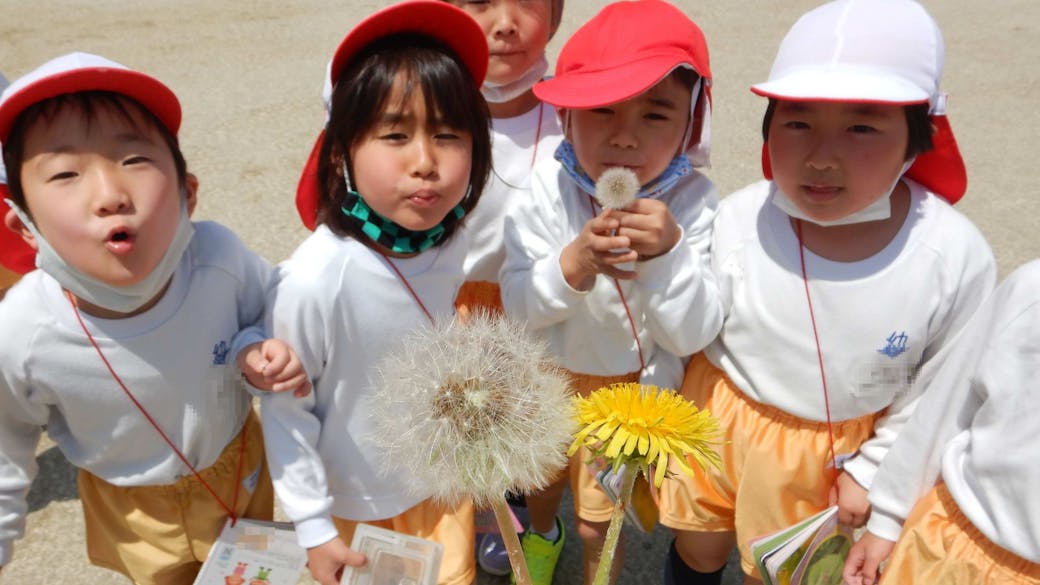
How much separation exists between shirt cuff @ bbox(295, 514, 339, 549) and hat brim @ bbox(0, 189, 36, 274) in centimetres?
74

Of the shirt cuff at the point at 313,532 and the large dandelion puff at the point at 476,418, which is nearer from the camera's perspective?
the large dandelion puff at the point at 476,418

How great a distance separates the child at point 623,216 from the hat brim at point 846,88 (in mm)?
234

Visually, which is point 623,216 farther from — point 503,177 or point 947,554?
point 947,554

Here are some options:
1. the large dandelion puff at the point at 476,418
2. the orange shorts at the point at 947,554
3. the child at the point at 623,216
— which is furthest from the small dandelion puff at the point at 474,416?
the orange shorts at the point at 947,554

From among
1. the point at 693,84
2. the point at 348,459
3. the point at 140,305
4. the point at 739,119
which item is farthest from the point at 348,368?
the point at 739,119

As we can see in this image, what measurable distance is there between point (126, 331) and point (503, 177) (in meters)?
0.94

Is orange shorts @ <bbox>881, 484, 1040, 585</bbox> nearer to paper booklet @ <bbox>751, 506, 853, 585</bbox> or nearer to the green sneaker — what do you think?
paper booklet @ <bbox>751, 506, 853, 585</bbox>

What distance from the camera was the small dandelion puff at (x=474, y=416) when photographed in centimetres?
96

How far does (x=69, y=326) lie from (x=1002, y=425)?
1.60 m

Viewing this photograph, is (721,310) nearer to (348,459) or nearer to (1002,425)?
(1002,425)

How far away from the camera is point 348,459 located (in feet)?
5.24

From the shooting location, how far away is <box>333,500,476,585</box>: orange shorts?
166 cm

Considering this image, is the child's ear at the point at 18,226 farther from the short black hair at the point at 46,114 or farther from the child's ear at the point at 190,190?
the child's ear at the point at 190,190

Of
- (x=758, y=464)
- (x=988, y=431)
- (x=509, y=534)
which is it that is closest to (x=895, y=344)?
(x=988, y=431)
